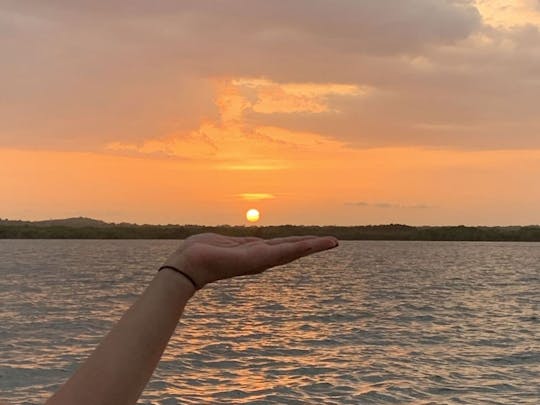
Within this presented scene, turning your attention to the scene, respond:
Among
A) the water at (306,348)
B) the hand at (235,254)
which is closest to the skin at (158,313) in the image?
the hand at (235,254)

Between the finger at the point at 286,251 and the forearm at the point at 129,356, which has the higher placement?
the finger at the point at 286,251

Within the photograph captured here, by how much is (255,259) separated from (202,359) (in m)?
21.6

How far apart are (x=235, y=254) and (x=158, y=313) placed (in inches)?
9.5

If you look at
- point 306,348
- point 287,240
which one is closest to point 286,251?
point 287,240

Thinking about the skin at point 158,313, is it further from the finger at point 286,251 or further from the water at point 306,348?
the water at point 306,348

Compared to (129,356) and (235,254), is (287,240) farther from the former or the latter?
(129,356)

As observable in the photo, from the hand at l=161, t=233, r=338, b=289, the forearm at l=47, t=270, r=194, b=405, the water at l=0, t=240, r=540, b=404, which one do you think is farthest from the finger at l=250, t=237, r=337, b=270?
the water at l=0, t=240, r=540, b=404

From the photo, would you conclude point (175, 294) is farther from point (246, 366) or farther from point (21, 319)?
point (21, 319)

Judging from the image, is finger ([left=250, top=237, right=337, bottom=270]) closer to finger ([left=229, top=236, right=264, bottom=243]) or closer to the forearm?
finger ([left=229, top=236, right=264, bottom=243])

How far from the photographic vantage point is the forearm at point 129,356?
4.59 feet

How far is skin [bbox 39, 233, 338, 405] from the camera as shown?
141 centimetres

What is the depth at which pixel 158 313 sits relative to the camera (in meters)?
1.54

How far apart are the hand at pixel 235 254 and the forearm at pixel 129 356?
0.35 feet

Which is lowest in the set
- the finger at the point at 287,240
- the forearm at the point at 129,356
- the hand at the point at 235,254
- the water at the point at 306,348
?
the water at the point at 306,348
